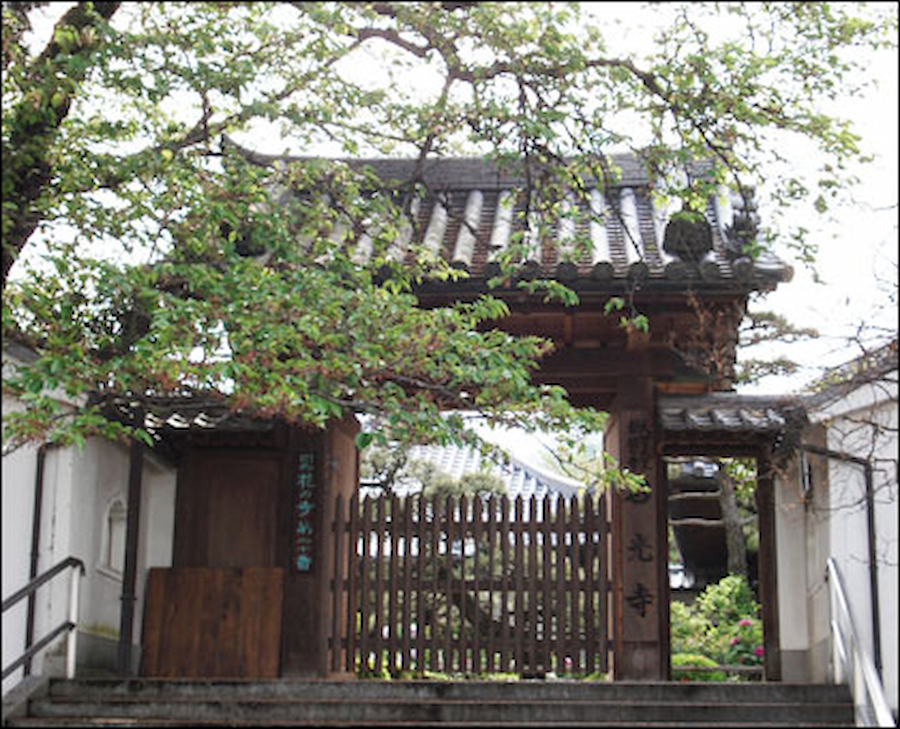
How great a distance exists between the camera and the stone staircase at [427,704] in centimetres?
919

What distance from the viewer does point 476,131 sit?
33.8 feet

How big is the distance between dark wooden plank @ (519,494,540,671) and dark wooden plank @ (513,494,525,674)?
0.19ft

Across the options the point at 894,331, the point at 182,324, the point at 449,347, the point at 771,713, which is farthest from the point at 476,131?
the point at 771,713

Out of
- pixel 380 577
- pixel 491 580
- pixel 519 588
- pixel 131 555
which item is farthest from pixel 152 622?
pixel 519 588

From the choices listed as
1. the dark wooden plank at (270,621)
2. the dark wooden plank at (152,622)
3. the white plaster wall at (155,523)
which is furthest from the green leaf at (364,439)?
the dark wooden plank at (152,622)

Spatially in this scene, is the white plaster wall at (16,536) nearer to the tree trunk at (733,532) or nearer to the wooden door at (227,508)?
the wooden door at (227,508)

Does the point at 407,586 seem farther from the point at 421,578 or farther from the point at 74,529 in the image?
the point at 74,529

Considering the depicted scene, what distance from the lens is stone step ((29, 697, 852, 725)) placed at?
9.19m

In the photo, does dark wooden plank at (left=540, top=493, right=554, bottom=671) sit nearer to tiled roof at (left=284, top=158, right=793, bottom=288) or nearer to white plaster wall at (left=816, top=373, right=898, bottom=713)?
tiled roof at (left=284, top=158, right=793, bottom=288)

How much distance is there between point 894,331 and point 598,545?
5.51 meters

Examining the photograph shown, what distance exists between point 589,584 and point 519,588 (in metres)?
0.68

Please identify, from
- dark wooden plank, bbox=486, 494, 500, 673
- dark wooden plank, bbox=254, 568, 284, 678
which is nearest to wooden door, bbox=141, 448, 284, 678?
dark wooden plank, bbox=254, 568, 284, 678

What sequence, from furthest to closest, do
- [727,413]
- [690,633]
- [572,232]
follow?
[690,633] → [572,232] → [727,413]

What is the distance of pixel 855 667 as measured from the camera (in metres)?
9.23
